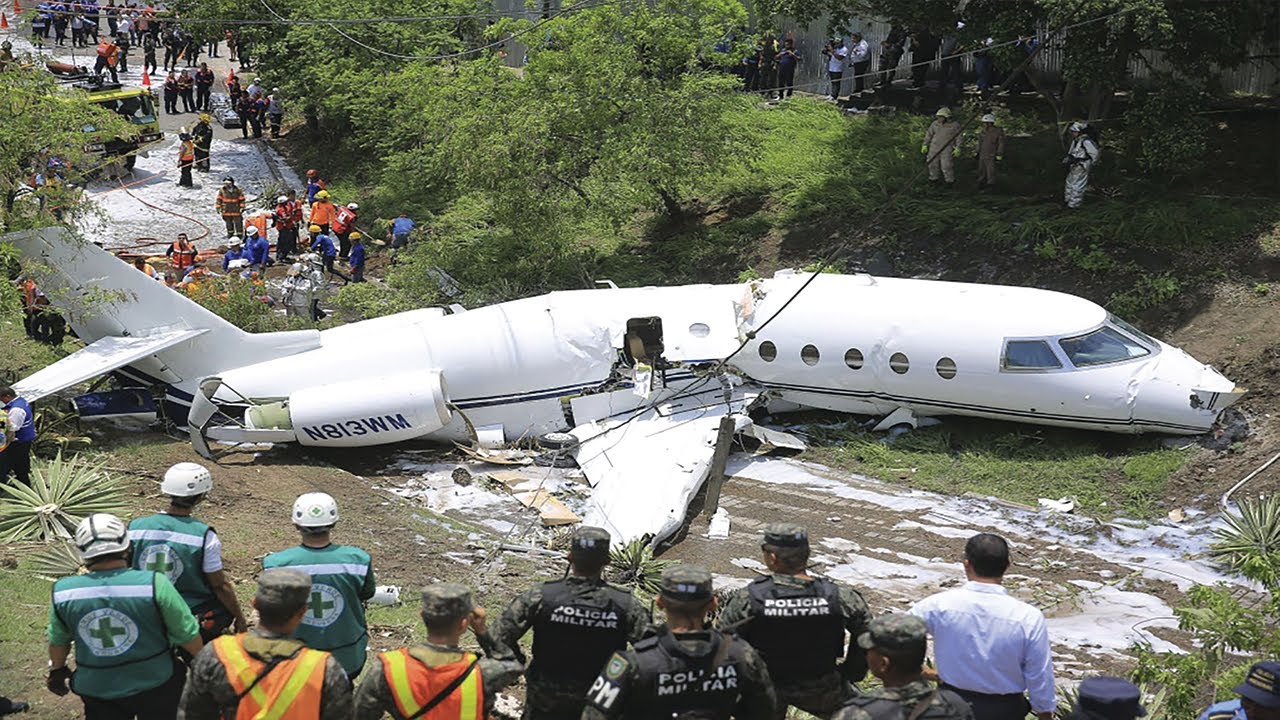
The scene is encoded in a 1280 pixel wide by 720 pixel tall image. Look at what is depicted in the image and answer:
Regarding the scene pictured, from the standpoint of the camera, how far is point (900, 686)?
6.59m

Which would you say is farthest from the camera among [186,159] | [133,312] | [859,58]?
[186,159]

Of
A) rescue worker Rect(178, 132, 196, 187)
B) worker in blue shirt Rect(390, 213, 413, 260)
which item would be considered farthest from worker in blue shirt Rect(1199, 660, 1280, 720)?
rescue worker Rect(178, 132, 196, 187)

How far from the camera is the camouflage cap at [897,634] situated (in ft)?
21.6

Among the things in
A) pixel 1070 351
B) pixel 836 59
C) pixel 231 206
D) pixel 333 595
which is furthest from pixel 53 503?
pixel 836 59

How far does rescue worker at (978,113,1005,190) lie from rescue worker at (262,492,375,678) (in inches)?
831

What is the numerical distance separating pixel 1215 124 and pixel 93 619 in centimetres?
2603

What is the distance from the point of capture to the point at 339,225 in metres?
29.7

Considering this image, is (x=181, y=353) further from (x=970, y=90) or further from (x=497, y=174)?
(x=970, y=90)

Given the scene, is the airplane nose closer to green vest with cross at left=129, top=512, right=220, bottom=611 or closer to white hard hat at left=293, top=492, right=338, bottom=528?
white hard hat at left=293, top=492, right=338, bottom=528

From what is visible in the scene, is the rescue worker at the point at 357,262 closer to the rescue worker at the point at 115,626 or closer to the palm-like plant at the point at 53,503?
the palm-like plant at the point at 53,503

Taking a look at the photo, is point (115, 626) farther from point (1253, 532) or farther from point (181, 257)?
point (181, 257)

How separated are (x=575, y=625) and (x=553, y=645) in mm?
223

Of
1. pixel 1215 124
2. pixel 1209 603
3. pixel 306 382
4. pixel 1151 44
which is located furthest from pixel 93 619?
pixel 1215 124

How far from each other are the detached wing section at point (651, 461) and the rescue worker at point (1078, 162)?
9.32 metres
